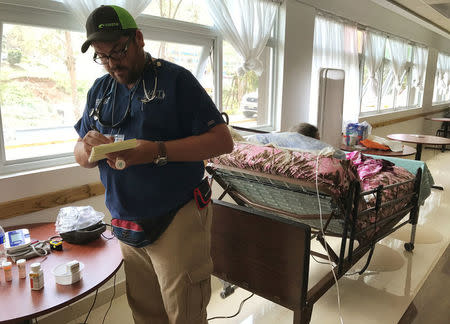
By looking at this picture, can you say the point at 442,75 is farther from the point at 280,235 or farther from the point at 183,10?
the point at 280,235

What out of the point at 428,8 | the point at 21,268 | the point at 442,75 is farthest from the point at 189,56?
the point at 442,75

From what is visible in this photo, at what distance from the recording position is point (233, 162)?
1.80m

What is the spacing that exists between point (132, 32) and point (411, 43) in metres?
7.24

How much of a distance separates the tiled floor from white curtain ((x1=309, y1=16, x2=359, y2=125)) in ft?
6.00

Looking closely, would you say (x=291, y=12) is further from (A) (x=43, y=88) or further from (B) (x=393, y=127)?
(B) (x=393, y=127)


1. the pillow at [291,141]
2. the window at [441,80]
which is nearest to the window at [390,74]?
the window at [441,80]

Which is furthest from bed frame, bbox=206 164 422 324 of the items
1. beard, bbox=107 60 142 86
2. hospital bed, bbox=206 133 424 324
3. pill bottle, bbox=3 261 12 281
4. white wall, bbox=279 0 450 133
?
white wall, bbox=279 0 450 133

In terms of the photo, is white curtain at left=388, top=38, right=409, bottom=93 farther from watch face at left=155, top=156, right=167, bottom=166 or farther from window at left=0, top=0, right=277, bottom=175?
watch face at left=155, top=156, right=167, bottom=166

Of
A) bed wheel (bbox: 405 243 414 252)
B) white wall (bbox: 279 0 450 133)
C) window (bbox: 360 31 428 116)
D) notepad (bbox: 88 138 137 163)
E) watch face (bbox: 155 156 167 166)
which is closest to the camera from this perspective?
notepad (bbox: 88 138 137 163)

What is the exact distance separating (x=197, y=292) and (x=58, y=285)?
477 mm

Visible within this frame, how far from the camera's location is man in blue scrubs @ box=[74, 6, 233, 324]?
1032mm

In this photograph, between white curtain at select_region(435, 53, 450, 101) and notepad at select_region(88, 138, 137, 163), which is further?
white curtain at select_region(435, 53, 450, 101)

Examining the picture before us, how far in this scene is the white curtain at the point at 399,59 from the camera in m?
6.09

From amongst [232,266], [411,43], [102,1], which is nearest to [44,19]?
[102,1]
